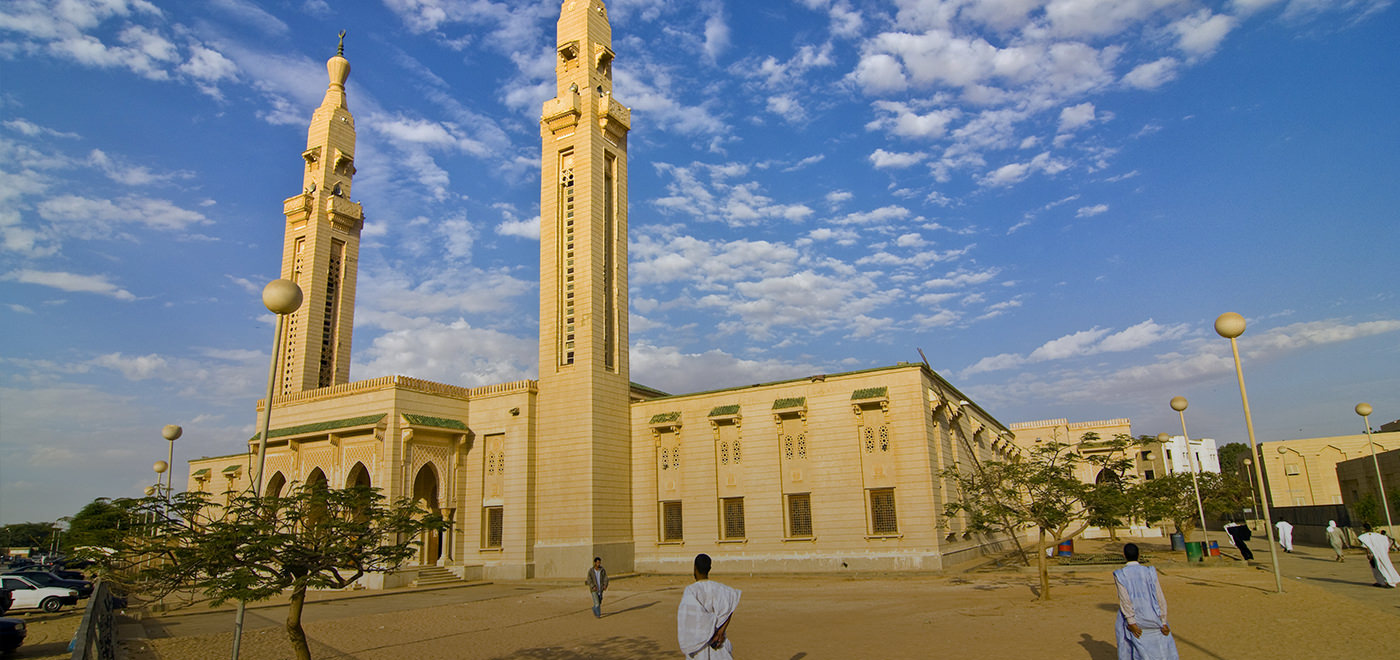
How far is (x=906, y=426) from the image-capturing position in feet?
84.7

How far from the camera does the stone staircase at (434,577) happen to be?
2816cm

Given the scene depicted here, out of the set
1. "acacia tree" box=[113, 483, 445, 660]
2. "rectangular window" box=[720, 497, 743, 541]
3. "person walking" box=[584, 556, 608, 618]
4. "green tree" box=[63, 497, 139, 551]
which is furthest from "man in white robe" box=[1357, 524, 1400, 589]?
"green tree" box=[63, 497, 139, 551]

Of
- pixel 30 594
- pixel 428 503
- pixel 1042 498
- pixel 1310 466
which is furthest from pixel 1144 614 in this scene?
pixel 1310 466

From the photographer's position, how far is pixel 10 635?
1496 centimetres

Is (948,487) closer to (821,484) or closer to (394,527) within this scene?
(821,484)

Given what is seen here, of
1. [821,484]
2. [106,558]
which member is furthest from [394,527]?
[821,484]

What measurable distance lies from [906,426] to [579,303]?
1340 cm

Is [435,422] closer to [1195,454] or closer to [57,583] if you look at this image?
[57,583]

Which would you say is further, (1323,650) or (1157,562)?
(1157,562)

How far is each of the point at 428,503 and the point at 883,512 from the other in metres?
19.4

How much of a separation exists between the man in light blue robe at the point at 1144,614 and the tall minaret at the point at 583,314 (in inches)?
836

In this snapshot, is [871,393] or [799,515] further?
[799,515]

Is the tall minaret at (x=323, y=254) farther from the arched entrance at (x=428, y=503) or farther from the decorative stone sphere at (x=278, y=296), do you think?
the decorative stone sphere at (x=278, y=296)

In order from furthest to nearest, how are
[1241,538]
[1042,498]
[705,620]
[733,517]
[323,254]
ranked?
1. [323,254]
2. [733,517]
3. [1241,538]
4. [1042,498]
5. [705,620]
